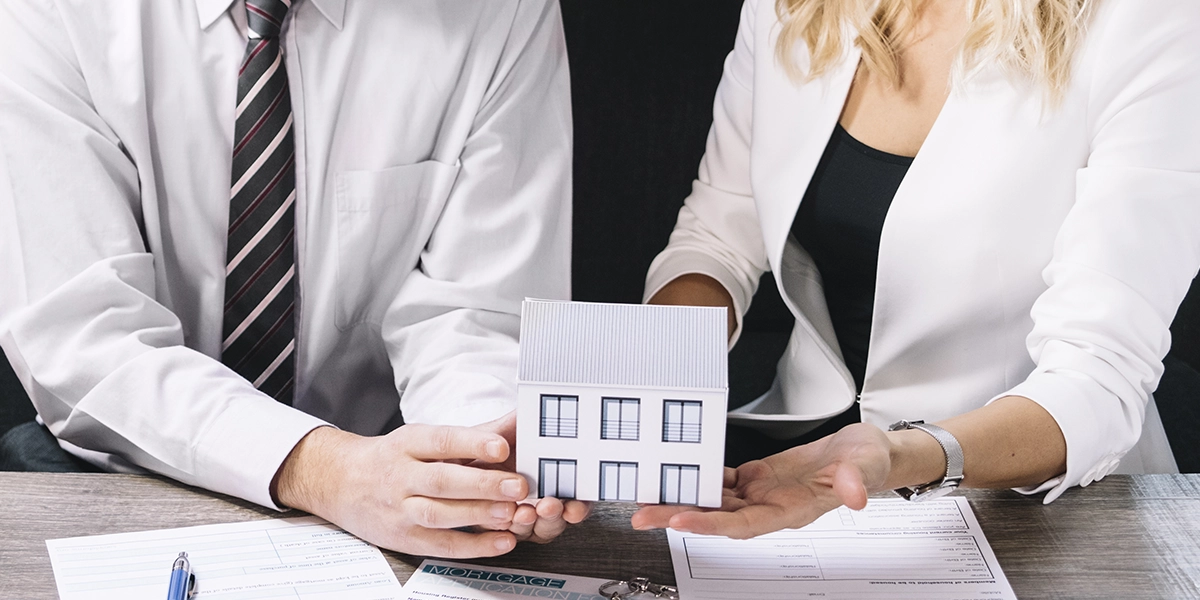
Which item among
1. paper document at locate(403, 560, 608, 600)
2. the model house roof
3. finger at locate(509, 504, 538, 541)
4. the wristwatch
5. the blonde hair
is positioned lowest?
paper document at locate(403, 560, 608, 600)

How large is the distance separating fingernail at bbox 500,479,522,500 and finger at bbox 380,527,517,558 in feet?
0.21

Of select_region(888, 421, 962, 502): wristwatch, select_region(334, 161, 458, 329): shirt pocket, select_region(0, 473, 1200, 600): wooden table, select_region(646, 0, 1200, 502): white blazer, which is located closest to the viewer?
select_region(0, 473, 1200, 600): wooden table

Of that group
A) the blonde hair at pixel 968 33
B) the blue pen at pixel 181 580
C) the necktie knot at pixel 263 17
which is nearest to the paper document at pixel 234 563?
the blue pen at pixel 181 580

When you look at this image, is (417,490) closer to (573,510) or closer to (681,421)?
(573,510)

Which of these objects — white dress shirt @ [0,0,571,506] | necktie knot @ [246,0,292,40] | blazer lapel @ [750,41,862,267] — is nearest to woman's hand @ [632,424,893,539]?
white dress shirt @ [0,0,571,506]

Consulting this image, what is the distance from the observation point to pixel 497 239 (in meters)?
1.39

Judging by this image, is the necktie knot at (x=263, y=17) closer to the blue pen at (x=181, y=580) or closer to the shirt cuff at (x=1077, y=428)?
the blue pen at (x=181, y=580)

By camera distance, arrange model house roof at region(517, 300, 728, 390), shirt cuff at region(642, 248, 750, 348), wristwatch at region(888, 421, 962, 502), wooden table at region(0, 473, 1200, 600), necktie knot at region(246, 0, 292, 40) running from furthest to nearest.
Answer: shirt cuff at region(642, 248, 750, 348), necktie knot at region(246, 0, 292, 40), wristwatch at region(888, 421, 962, 502), wooden table at region(0, 473, 1200, 600), model house roof at region(517, 300, 728, 390)

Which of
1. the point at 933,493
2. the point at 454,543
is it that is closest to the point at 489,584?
the point at 454,543

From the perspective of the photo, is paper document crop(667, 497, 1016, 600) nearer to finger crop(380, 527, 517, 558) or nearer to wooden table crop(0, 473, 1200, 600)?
wooden table crop(0, 473, 1200, 600)

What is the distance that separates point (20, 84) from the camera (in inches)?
46.8

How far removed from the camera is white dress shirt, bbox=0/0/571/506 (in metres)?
1.12

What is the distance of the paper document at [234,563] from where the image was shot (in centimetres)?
88

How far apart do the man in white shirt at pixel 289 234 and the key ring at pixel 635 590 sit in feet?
0.25
